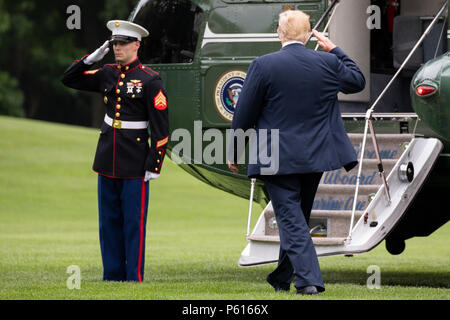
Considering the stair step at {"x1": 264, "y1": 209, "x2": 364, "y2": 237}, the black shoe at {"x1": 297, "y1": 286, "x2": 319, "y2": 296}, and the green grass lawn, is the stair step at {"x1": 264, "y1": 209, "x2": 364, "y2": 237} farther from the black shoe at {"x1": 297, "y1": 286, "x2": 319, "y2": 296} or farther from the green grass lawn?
the black shoe at {"x1": 297, "y1": 286, "x2": 319, "y2": 296}

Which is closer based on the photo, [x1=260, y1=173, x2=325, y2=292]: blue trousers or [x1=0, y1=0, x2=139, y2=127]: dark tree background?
[x1=260, y1=173, x2=325, y2=292]: blue trousers

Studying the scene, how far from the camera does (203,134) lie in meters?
8.47

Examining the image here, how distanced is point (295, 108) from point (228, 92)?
7.94 ft

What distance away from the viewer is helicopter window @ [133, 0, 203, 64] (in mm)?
8578

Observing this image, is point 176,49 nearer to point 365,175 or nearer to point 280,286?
point 365,175

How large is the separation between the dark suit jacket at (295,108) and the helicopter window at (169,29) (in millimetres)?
2579

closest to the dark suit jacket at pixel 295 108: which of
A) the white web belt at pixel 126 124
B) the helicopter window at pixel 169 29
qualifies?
the white web belt at pixel 126 124

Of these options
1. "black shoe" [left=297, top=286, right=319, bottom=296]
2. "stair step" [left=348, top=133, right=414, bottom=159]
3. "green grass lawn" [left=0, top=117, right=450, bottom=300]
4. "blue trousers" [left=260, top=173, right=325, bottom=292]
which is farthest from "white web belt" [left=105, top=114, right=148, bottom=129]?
"black shoe" [left=297, top=286, right=319, bottom=296]

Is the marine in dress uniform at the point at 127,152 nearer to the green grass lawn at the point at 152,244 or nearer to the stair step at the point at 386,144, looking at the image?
the green grass lawn at the point at 152,244

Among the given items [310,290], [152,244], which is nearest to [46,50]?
[152,244]

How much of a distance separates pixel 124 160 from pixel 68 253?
4.49 metres

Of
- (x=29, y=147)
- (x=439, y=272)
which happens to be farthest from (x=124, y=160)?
(x=29, y=147)

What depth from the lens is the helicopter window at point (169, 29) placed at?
858cm

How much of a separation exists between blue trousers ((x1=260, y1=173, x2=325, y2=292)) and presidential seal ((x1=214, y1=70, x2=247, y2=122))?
2.33 m
